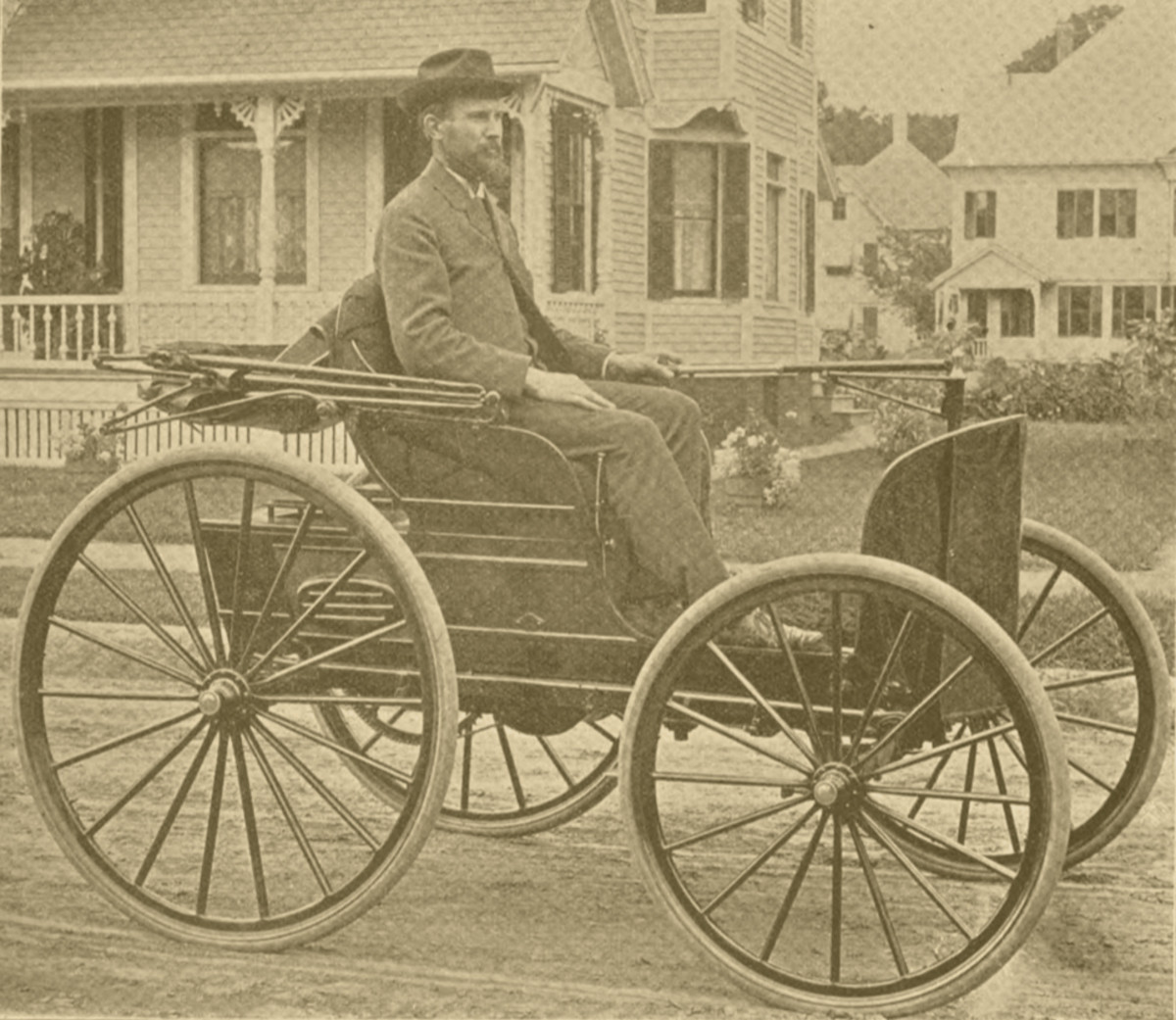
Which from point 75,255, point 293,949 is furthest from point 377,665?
point 75,255

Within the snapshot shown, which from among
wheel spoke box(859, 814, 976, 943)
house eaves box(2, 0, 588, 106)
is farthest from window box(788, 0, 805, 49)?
wheel spoke box(859, 814, 976, 943)

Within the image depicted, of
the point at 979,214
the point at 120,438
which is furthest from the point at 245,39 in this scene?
the point at 979,214

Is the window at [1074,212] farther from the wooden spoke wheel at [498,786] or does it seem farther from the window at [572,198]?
the window at [572,198]

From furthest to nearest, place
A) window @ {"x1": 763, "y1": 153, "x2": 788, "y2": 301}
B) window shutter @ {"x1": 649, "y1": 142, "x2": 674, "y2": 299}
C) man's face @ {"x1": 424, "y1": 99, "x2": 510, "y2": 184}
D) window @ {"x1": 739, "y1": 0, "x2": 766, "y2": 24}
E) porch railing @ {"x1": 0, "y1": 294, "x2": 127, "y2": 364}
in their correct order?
window @ {"x1": 763, "y1": 153, "x2": 788, "y2": 301}, window shutter @ {"x1": 649, "y1": 142, "x2": 674, "y2": 299}, window @ {"x1": 739, "y1": 0, "x2": 766, "y2": 24}, porch railing @ {"x1": 0, "y1": 294, "x2": 127, "y2": 364}, man's face @ {"x1": 424, "y1": 99, "x2": 510, "y2": 184}

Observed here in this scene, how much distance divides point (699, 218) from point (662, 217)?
577 millimetres

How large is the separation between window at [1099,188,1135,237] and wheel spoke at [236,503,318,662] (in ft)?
6.70

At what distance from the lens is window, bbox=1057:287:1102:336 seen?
5391 mm

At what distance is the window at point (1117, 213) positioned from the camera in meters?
4.54

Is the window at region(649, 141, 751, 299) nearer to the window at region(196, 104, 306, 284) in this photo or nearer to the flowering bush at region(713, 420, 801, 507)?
the window at region(196, 104, 306, 284)

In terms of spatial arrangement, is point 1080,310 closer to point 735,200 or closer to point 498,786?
point 498,786

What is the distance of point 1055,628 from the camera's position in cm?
628

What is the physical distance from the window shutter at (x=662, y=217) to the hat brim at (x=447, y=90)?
10.5 meters

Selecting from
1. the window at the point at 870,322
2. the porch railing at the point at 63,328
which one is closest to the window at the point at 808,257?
the porch railing at the point at 63,328

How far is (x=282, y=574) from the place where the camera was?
3.52m
